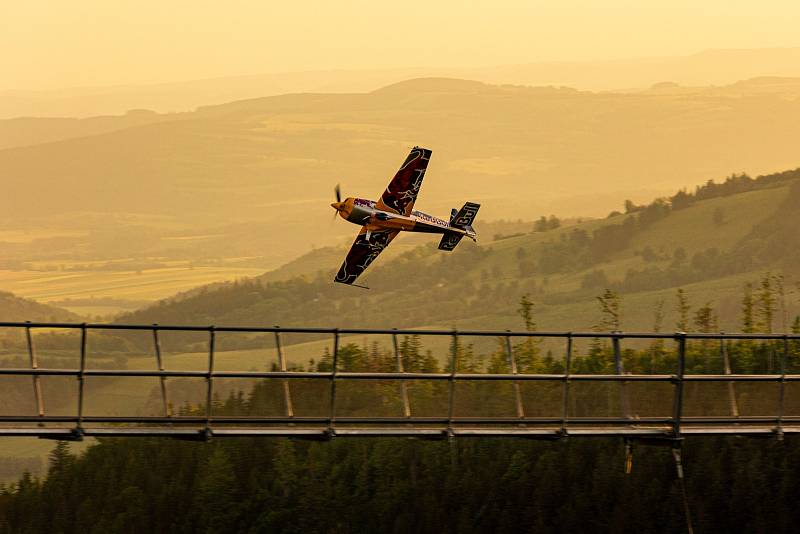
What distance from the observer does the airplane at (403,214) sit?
87000 mm

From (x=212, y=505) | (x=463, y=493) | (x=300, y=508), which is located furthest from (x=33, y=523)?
(x=463, y=493)

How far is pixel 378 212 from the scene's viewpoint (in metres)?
89.4

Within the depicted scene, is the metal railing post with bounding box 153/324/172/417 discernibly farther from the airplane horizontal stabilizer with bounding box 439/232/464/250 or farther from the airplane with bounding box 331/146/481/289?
the airplane horizontal stabilizer with bounding box 439/232/464/250

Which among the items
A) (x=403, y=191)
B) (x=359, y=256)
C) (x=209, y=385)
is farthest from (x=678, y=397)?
(x=359, y=256)

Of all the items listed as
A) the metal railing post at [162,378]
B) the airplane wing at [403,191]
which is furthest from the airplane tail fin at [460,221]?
the metal railing post at [162,378]

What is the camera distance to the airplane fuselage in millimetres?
87312

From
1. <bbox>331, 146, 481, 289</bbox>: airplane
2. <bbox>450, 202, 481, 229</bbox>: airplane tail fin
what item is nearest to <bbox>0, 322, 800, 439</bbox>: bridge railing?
<bbox>331, 146, 481, 289</bbox>: airplane

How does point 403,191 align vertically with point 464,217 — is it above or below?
above

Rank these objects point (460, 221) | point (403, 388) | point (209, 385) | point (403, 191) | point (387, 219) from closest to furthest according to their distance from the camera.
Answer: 1. point (209, 385)
2. point (403, 388)
3. point (460, 221)
4. point (387, 219)
5. point (403, 191)

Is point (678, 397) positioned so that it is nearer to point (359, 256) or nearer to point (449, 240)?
point (449, 240)

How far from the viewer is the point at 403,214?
8969cm

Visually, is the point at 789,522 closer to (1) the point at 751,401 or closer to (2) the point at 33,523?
(1) the point at 751,401

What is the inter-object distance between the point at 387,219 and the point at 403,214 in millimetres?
1174

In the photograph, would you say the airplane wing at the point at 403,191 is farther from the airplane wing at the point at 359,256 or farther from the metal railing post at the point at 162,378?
the metal railing post at the point at 162,378
